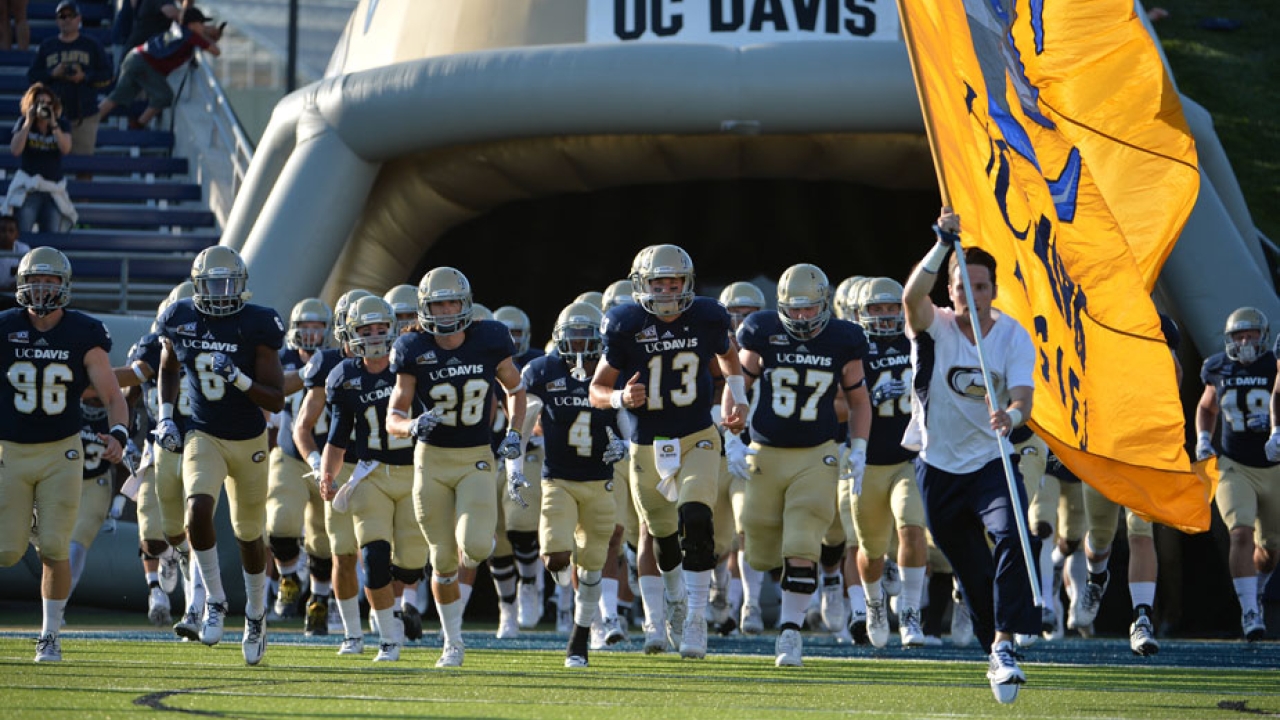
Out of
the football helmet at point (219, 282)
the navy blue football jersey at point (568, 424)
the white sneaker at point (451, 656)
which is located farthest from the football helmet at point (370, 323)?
the white sneaker at point (451, 656)

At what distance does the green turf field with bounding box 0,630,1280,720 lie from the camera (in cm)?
652

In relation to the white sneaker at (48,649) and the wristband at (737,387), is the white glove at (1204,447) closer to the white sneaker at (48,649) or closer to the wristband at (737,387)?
the wristband at (737,387)

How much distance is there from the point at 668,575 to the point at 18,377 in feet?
10.3

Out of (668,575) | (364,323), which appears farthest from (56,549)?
(668,575)

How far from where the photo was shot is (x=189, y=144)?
18406 millimetres

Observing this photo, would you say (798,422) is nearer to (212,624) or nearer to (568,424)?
(568,424)

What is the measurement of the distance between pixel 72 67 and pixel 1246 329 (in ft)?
35.2

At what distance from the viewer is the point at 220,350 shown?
8938 millimetres

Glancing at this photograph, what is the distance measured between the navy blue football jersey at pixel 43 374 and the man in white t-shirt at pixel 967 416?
12.6ft

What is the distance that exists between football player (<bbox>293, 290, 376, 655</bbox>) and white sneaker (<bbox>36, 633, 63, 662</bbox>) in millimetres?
1412

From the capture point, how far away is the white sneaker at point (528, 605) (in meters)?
12.4

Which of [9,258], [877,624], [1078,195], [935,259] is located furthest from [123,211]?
[935,259]

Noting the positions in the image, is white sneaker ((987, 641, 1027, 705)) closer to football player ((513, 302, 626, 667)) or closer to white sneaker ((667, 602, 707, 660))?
white sneaker ((667, 602, 707, 660))

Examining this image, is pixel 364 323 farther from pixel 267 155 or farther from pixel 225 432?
pixel 267 155
